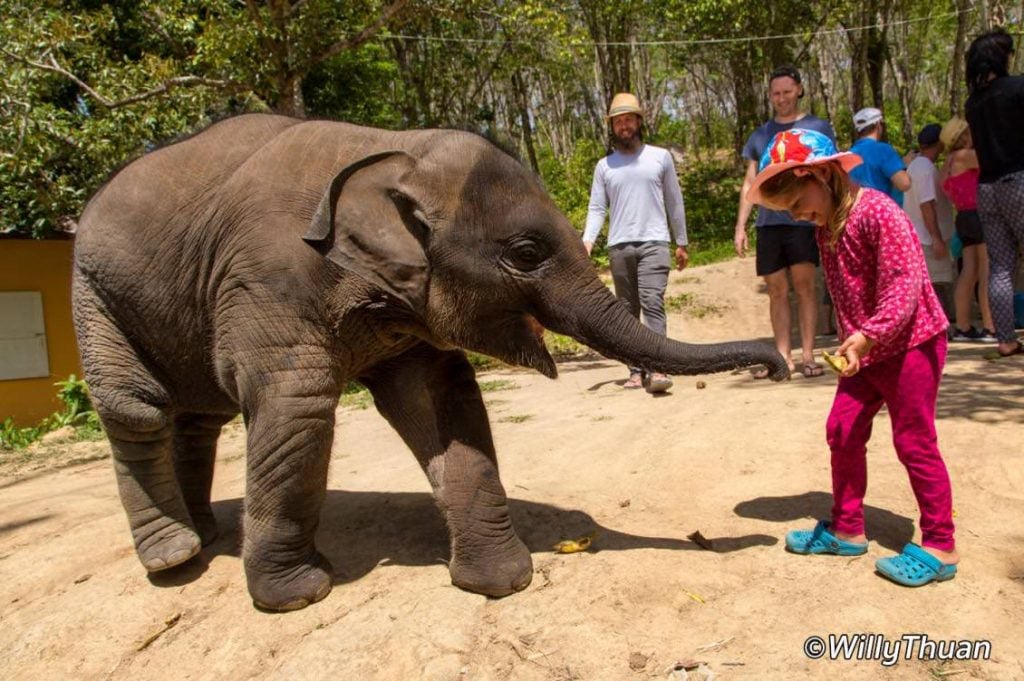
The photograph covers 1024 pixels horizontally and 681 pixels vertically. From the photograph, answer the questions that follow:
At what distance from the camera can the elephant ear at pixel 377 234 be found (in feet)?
10.3

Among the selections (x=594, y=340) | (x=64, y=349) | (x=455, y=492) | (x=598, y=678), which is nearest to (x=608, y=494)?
(x=455, y=492)

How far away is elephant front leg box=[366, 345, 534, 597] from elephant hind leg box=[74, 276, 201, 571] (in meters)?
1.08

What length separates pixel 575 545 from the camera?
3570mm

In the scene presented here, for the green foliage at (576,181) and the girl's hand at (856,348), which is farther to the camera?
the green foliage at (576,181)

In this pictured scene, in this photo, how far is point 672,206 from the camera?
6.70 meters

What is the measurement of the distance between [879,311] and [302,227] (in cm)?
222

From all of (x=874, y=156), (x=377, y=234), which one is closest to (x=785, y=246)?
(x=874, y=156)

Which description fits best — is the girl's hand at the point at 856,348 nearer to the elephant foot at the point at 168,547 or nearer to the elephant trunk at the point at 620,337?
the elephant trunk at the point at 620,337

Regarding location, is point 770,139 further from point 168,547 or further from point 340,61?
point 340,61

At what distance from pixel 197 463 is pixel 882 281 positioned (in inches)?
142

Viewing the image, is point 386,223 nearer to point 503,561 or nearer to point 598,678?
point 503,561

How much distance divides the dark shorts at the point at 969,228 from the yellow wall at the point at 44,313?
11.0 meters

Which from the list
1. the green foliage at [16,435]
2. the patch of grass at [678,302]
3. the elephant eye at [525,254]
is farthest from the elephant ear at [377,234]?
the patch of grass at [678,302]

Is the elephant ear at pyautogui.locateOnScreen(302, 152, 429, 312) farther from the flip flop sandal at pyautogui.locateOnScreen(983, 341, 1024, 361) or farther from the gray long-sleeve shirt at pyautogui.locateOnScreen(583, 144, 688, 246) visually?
the flip flop sandal at pyautogui.locateOnScreen(983, 341, 1024, 361)
